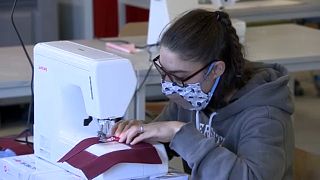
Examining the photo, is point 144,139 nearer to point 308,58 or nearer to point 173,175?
point 173,175

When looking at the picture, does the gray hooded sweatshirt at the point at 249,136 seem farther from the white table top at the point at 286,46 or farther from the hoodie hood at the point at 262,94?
the white table top at the point at 286,46

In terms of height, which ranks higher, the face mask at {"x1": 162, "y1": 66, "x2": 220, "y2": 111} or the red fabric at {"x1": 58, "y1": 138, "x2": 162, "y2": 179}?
the face mask at {"x1": 162, "y1": 66, "x2": 220, "y2": 111}

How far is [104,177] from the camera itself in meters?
1.59

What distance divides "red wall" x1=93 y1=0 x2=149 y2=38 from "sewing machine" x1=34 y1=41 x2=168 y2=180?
3.36 meters

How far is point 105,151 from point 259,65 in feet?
1.70

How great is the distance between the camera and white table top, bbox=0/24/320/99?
8.64 ft

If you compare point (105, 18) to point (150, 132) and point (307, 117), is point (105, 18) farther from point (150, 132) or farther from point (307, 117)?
point (150, 132)

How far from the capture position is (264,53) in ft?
10.0

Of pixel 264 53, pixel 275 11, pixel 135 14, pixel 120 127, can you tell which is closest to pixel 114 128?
pixel 120 127

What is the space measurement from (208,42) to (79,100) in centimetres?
33

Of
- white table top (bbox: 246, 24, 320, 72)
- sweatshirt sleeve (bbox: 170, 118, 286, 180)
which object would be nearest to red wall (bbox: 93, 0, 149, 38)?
white table top (bbox: 246, 24, 320, 72)

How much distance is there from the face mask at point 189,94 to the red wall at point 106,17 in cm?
Answer: 334

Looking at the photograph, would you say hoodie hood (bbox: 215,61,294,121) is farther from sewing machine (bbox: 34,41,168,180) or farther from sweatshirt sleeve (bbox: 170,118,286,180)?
sewing machine (bbox: 34,41,168,180)

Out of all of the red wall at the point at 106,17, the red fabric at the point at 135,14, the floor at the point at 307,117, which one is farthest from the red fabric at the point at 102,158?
the red fabric at the point at 135,14
